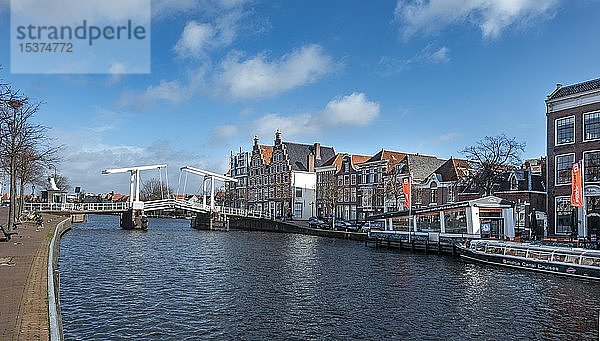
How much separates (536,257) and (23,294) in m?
26.4

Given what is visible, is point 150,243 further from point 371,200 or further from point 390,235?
point 371,200

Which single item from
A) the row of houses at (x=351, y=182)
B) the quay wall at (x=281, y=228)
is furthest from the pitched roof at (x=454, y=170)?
the quay wall at (x=281, y=228)

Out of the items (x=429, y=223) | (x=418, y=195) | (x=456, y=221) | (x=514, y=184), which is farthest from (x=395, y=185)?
(x=456, y=221)

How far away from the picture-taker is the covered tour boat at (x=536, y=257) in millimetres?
27516

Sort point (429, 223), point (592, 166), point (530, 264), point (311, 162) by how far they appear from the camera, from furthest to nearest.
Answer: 1. point (311, 162)
2. point (429, 223)
3. point (592, 166)
4. point (530, 264)

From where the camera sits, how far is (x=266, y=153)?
104 m

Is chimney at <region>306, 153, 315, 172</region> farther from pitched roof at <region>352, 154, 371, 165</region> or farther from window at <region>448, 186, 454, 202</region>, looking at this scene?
window at <region>448, 186, 454, 202</region>

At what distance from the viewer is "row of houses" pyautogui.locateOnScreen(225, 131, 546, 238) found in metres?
56.1

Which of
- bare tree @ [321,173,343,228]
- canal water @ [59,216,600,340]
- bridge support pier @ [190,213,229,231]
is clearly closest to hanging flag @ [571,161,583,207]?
canal water @ [59,216,600,340]

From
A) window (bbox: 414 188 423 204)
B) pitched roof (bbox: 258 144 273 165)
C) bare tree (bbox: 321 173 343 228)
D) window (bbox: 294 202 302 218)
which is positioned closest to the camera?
window (bbox: 414 188 423 204)

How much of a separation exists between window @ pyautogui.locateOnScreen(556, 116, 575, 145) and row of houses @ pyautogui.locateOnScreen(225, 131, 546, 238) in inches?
310

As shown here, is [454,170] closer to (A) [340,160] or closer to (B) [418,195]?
(B) [418,195]

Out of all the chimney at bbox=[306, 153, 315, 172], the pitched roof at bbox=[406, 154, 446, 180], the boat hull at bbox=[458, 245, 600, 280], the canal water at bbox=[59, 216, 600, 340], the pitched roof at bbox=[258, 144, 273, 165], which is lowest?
the canal water at bbox=[59, 216, 600, 340]

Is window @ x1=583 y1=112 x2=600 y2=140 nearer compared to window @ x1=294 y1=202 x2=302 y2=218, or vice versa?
window @ x1=583 y1=112 x2=600 y2=140
